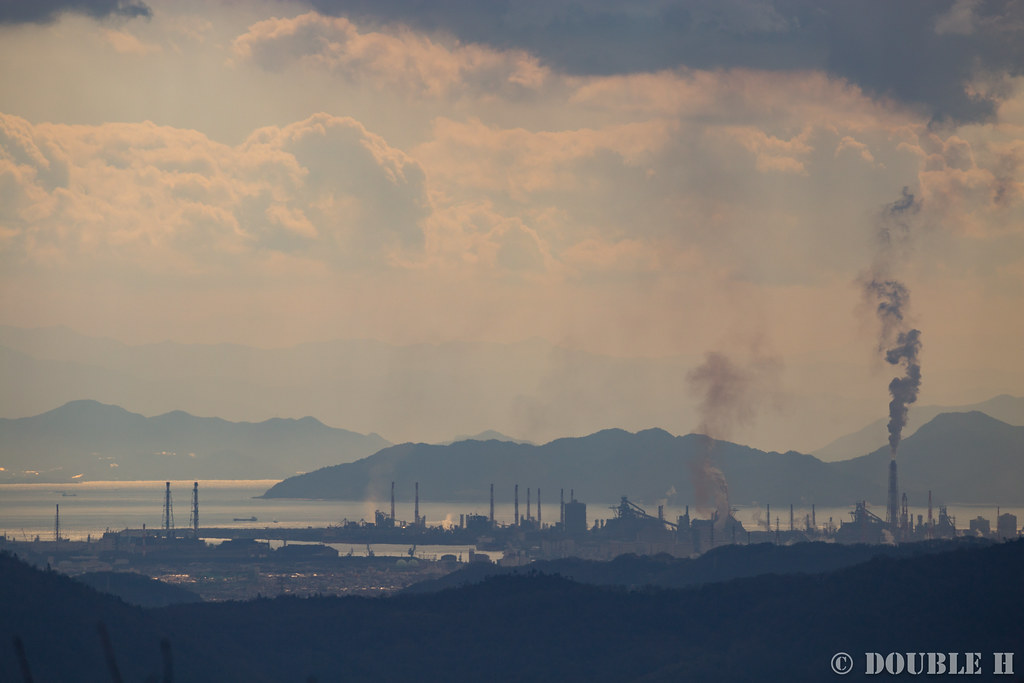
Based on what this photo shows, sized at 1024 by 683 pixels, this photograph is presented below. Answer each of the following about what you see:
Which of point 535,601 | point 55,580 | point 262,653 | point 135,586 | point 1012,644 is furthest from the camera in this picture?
point 135,586

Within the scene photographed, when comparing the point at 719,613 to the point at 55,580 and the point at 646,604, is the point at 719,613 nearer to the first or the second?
the point at 646,604

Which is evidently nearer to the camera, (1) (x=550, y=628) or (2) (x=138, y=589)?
(1) (x=550, y=628)

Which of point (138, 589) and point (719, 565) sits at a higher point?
point (719, 565)

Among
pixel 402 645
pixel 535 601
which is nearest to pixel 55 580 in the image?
pixel 402 645

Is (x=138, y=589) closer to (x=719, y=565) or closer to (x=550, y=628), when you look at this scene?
(x=550, y=628)

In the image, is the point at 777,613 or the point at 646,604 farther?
the point at 646,604

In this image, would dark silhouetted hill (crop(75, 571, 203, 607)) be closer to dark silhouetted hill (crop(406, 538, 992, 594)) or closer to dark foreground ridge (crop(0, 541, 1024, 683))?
dark silhouetted hill (crop(406, 538, 992, 594))

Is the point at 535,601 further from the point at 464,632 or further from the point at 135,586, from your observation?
the point at 135,586

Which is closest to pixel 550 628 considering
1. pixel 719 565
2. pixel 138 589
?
pixel 719 565

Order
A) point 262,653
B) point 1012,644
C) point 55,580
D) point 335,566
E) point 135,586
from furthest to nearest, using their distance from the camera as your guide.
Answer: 1. point 335,566
2. point 135,586
3. point 55,580
4. point 262,653
5. point 1012,644

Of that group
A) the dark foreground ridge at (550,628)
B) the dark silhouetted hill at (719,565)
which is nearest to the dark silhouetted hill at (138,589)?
the dark silhouetted hill at (719,565)
